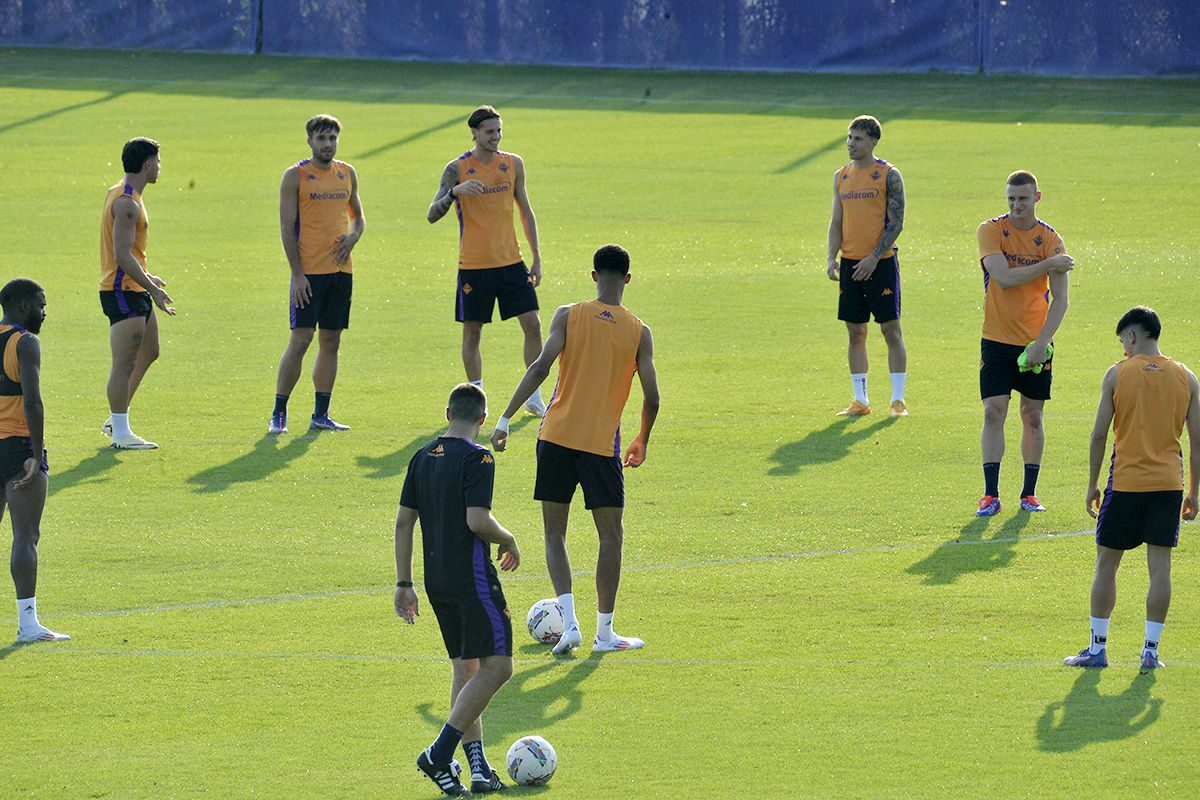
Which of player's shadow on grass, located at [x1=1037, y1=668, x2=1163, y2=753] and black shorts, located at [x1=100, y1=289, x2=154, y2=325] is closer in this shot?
player's shadow on grass, located at [x1=1037, y1=668, x2=1163, y2=753]

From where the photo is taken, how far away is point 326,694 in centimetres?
946

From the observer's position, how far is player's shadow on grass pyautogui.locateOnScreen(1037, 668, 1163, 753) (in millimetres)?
8609

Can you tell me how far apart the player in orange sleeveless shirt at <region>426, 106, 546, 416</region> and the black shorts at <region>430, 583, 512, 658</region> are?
7901mm

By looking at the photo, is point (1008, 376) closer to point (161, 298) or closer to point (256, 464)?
point (256, 464)

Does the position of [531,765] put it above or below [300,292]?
below

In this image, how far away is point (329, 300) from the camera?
15.8 meters

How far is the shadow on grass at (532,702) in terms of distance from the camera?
8.97 m

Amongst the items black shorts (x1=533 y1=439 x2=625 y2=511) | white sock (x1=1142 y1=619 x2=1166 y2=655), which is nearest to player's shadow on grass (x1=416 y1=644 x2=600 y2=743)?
black shorts (x1=533 y1=439 x2=625 y2=511)

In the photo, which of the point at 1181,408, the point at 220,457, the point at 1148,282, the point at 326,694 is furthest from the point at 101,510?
the point at 1148,282

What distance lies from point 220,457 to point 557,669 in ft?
19.9

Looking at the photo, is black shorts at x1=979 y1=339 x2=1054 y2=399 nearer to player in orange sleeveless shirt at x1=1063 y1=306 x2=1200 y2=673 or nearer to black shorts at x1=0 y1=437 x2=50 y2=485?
player in orange sleeveless shirt at x1=1063 y1=306 x2=1200 y2=673

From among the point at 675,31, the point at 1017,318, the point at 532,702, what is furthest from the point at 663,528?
the point at 675,31

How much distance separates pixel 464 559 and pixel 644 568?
390 centimetres

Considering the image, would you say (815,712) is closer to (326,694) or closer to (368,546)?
(326,694)
